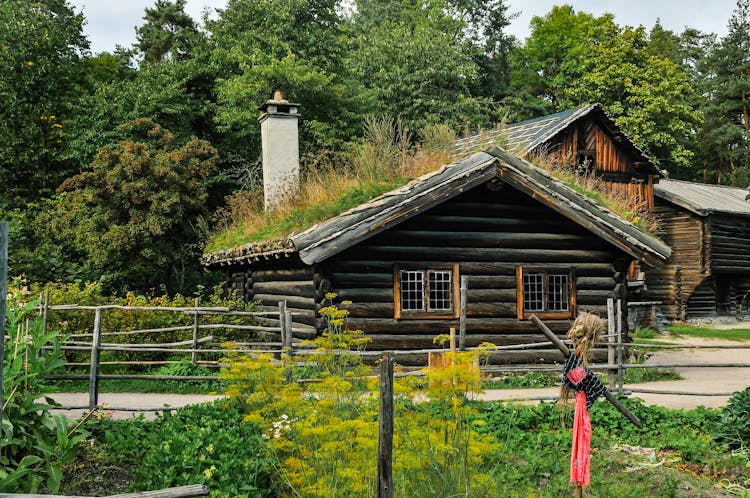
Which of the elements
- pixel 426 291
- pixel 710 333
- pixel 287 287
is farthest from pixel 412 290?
pixel 710 333

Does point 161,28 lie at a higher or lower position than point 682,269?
higher

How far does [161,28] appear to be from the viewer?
40.1 metres

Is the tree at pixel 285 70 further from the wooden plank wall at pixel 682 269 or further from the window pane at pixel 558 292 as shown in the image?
the wooden plank wall at pixel 682 269

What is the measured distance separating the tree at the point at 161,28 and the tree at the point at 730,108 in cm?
3376

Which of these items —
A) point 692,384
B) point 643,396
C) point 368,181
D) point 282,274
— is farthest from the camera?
point 282,274

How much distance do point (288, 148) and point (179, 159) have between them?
16.2 feet

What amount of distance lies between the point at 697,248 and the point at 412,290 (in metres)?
22.2

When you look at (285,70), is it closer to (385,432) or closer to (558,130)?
A: (558,130)

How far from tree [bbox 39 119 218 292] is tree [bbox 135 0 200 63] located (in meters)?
17.5

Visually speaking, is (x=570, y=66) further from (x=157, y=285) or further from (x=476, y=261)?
(x=476, y=261)

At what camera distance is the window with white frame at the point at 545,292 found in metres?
14.6

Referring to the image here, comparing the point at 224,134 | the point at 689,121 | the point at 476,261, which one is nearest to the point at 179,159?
the point at 224,134

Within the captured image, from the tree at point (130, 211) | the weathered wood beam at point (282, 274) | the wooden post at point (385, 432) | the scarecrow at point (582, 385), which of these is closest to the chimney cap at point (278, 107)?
the weathered wood beam at point (282, 274)

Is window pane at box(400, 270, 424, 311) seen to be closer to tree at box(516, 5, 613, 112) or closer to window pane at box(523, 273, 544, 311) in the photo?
window pane at box(523, 273, 544, 311)
